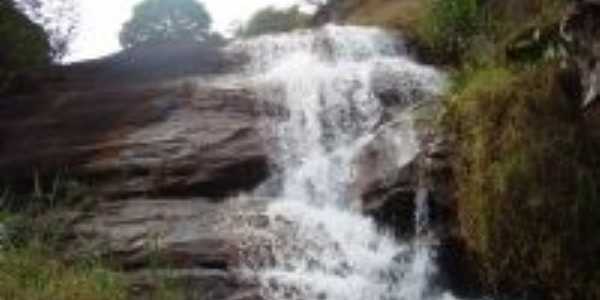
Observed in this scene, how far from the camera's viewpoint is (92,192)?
13477 mm

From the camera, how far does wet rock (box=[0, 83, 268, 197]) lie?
1366 centimetres

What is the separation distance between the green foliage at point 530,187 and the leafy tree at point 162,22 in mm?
19433

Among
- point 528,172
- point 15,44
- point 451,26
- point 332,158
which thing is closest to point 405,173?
point 528,172

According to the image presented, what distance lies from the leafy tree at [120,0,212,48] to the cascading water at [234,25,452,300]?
12.0 metres

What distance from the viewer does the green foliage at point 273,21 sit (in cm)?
3216

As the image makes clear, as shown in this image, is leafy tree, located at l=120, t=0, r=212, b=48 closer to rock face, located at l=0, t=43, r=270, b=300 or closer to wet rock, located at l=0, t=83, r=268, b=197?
rock face, located at l=0, t=43, r=270, b=300

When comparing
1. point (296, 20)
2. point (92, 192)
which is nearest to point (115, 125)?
point (92, 192)

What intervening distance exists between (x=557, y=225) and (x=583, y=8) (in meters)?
2.16

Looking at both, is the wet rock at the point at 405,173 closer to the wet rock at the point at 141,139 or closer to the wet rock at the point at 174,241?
the wet rock at the point at 174,241

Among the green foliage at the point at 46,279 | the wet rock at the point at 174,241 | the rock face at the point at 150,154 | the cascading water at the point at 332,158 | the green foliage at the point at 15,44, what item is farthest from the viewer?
the green foliage at the point at 15,44

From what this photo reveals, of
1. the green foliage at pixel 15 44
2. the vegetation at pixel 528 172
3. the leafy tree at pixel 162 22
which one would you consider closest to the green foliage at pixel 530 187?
the vegetation at pixel 528 172

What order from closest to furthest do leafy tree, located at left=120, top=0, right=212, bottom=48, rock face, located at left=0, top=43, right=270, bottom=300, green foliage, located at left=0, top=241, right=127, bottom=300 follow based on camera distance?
green foliage, located at left=0, top=241, right=127, bottom=300
rock face, located at left=0, top=43, right=270, bottom=300
leafy tree, located at left=120, top=0, right=212, bottom=48

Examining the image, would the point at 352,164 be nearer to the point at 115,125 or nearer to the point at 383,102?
the point at 383,102

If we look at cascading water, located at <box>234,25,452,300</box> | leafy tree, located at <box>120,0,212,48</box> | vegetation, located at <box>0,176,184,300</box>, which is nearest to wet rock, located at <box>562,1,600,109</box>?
cascading water, located at <box>234,25,452,300</box>
